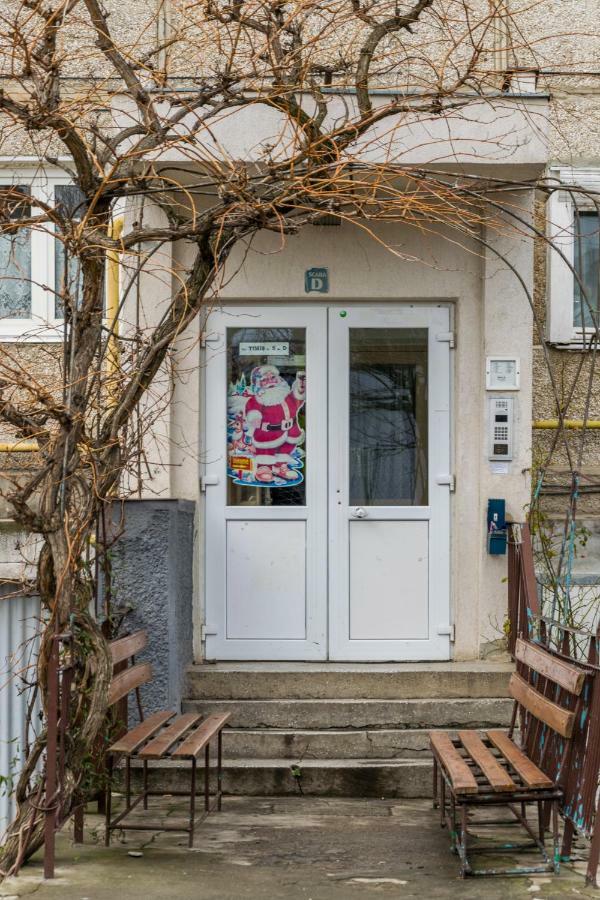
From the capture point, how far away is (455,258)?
761cm

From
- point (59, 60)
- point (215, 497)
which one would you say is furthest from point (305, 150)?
point (215, 497)


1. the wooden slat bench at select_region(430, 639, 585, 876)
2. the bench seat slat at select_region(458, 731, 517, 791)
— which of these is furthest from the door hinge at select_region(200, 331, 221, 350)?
the bench seat slat at select_region(458, 731, 517, 791)

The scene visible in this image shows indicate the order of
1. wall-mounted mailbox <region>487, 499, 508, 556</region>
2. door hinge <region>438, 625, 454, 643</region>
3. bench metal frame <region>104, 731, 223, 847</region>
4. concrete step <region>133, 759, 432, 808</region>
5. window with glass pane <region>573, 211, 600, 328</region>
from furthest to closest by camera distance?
window with glass pane <region>573, 211, 600, 328</region> < door hinge <region>438, 625, 454, 643</region> < wall-mounted mailbox <region>487, 499, 508, 556</region> < concrete step <region>133, 759, 432, 808</region> < bench metal frame <region>104, 731, 223, 847</region>

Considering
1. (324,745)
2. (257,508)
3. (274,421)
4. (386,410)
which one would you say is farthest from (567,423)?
(324,745)

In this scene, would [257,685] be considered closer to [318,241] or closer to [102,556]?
[102,556]

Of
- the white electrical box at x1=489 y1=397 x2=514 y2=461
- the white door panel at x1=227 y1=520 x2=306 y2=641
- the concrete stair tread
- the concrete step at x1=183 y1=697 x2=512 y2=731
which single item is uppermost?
the white electrical box at x1=489 y1=397 x2=514 y2=461

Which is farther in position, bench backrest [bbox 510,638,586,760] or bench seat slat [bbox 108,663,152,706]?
bench seat slat [bbox 108,663,152,706]

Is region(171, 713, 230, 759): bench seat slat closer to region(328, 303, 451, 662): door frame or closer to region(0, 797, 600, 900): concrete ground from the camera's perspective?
region(0, 797, 600, 900): concrete ground

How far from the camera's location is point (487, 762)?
535cm

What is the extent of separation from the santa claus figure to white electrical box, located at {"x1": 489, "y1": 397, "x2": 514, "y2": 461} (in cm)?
120

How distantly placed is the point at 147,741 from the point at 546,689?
6.38 ft

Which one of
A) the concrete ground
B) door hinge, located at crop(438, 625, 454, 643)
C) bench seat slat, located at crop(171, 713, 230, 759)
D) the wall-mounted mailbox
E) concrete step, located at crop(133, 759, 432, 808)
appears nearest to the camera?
the concrete ground

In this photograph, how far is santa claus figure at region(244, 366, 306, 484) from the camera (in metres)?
7.65

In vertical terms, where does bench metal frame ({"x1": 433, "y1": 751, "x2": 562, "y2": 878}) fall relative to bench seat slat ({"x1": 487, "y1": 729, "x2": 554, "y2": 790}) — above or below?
below
